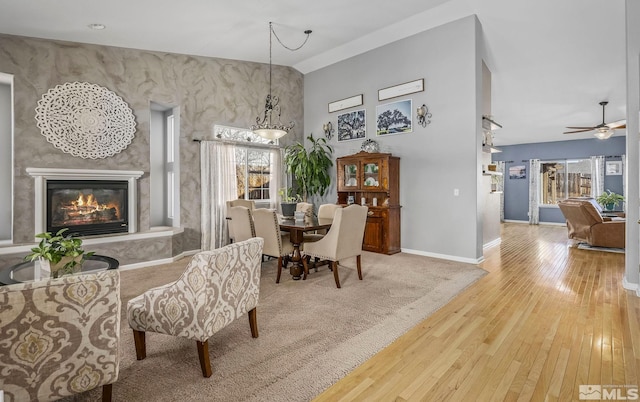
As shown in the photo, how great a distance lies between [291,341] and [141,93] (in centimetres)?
448

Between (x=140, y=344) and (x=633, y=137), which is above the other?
(x=633, y=137)

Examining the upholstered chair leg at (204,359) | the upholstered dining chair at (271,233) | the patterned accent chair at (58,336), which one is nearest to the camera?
the patterned accent chair at (58,336)

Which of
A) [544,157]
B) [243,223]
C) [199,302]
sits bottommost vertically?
[199,302]

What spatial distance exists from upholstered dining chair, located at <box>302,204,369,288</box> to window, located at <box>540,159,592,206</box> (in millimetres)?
9389

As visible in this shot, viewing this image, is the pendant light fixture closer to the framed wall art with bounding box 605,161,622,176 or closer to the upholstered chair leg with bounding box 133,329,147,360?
the upholstered chair leg with bounding box 133,329,147,360

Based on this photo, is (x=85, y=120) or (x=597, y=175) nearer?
(x=85, y=120)

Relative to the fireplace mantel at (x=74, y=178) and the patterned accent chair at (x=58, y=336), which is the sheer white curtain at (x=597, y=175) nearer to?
the fireplace mantel at (x=74, y=178)

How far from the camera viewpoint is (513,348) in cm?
228

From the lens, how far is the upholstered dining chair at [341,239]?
143 inches

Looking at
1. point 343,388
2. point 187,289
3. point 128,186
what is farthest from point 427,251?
point 128,186

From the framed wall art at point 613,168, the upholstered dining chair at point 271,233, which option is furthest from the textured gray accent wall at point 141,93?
the framed wall art at point 613,168

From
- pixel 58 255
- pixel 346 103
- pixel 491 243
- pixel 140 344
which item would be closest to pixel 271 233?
pixel 140 344

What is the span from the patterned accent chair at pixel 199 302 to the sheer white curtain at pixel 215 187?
3.63 metres

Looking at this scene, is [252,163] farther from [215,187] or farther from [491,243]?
[491,243]
